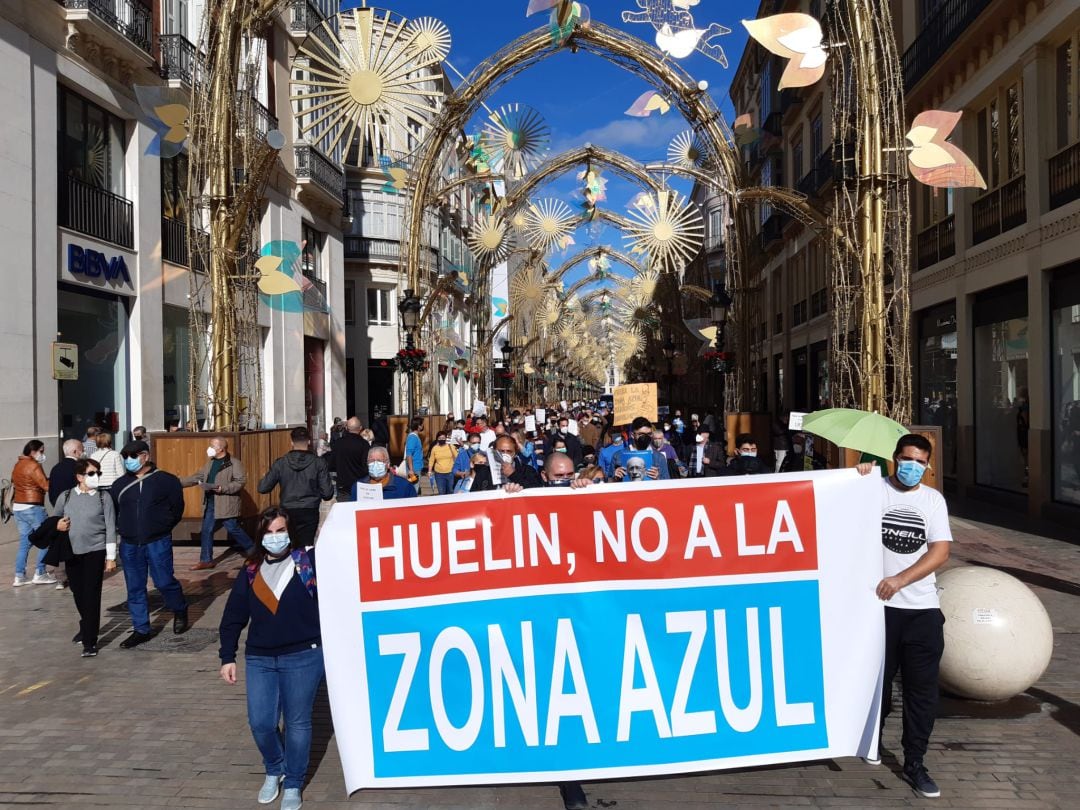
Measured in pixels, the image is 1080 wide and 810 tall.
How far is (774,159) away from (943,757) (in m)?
32.7

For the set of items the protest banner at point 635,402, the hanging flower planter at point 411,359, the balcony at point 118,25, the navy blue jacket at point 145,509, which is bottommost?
the navy blue jacket at point 145,509

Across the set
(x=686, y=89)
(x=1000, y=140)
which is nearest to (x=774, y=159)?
(x=686, y=89)

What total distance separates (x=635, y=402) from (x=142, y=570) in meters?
9.38

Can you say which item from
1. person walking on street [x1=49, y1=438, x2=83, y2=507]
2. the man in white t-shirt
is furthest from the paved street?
person walking on street [x1=49, y1=438, x2=83, y2=507]

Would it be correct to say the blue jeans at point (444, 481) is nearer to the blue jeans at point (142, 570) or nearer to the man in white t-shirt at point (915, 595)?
the blue jeans at point (142, 570)

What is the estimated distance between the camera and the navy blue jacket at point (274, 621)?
14.2 feet

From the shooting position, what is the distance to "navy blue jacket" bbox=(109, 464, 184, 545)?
294 inches

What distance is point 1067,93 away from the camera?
13.8m

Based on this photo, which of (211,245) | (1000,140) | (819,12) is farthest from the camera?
(819,12)

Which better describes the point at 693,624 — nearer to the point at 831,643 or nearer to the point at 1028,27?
the point at 831,643

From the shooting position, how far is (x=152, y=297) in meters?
17.9

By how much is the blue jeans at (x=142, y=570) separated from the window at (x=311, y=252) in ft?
65.7

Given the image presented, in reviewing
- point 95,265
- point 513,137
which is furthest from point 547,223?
point 95,265

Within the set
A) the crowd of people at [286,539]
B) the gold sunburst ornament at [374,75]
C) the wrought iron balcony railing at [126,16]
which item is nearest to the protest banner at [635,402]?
the crowd of people at [286,539]
